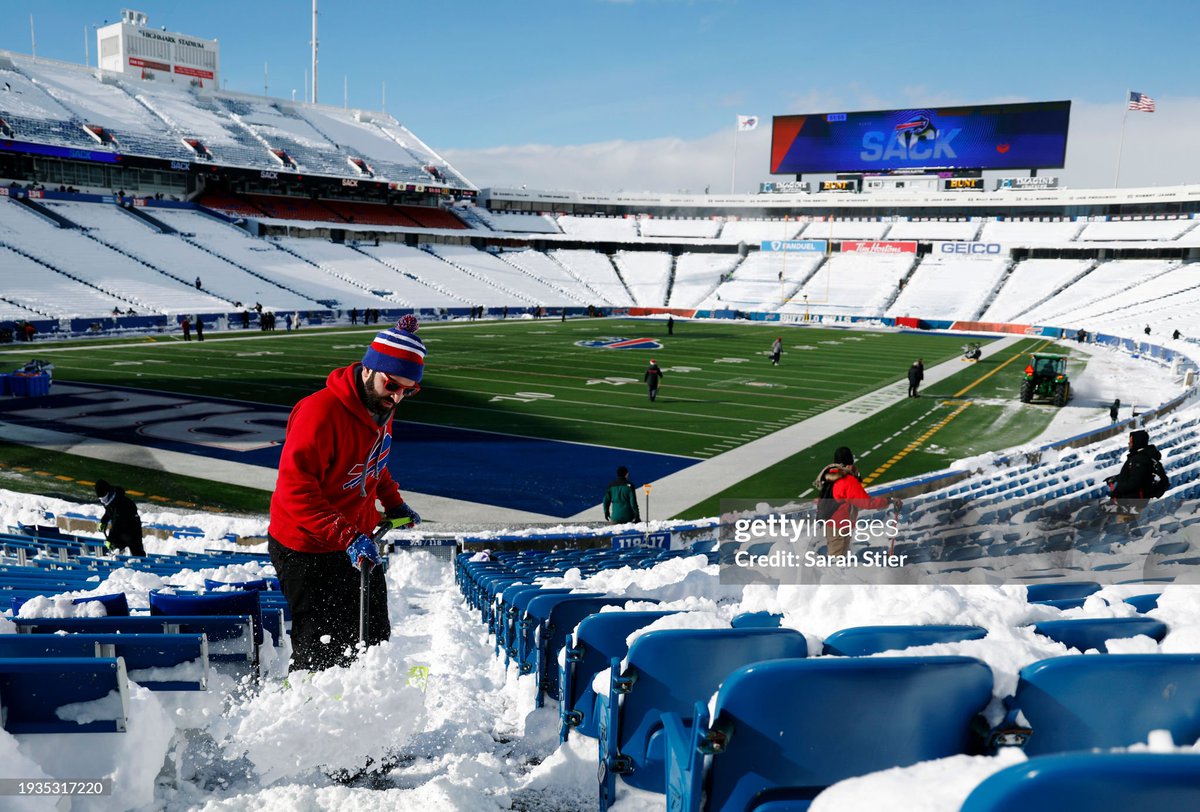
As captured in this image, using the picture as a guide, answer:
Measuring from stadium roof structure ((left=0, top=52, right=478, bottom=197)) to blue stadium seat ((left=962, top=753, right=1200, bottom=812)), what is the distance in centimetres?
6680

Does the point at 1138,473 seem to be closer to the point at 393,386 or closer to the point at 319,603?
the point at 393,386

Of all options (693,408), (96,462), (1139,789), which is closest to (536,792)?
(1139,789)

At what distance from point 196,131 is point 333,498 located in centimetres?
7597

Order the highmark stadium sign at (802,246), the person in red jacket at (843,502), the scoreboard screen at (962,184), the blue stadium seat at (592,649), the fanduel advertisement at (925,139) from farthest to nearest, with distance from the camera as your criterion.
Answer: the scoreboard screen at (962,184)
the highmark stadium sign at (802,246)
the fanduel advertisement at (925,139)
the person in red jacket at (843,502)
the blue stadium seat at (592,649)

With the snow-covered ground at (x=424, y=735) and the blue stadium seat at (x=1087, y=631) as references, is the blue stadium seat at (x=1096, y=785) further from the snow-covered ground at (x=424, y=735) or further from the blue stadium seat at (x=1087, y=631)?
the blue stadium seat at (x=1087, y=631)

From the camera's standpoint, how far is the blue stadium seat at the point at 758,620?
347 centimetres

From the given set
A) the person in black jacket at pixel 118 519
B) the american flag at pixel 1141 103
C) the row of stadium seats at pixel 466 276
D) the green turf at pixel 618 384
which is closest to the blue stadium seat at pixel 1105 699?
the person in black jacket at pixel 118 519

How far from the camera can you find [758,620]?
141 inches

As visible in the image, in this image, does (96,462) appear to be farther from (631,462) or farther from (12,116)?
(12,116)

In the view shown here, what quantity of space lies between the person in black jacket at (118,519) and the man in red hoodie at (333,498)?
6.66 m

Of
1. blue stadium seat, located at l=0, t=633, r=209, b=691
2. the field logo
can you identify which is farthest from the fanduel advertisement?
blue stadium seat, located at l=0, t=633, r=209, b=691

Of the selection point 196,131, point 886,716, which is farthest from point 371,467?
point 196,131

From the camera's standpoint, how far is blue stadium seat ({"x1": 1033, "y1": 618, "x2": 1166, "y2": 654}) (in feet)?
9.21

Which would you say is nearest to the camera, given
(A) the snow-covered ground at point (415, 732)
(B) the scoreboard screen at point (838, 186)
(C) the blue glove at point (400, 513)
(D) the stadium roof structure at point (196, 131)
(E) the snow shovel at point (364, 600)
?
(A) the snow-covered ground at point (415, 732)
